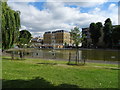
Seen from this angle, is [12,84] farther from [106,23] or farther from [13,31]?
[106,23]

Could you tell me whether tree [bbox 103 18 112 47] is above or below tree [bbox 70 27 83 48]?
above

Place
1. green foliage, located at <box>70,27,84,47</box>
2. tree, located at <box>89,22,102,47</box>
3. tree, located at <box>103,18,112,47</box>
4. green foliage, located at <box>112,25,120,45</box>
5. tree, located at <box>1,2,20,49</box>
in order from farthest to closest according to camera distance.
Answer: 1. tree, located at <box>89,22,102,47</box>
2. tree, located at <box>103,18,112,47</box>
3. green foliage, located at <box>112,25,120,45</box>
4. green foliage, located at <box>70,27,84,47</box>
5. tree, located at <box>1,2,20,49</box>

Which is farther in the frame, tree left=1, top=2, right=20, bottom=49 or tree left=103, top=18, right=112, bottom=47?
tree left=103, top=18, right=112, bottom=47

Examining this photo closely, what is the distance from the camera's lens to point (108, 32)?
242ft

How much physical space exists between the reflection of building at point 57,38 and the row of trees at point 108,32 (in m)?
42.3

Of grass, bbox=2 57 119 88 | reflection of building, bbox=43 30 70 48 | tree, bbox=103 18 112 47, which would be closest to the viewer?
grass, bbox=2 57 119 88

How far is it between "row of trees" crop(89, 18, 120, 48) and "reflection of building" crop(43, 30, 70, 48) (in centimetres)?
4227

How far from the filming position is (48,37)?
136 metres

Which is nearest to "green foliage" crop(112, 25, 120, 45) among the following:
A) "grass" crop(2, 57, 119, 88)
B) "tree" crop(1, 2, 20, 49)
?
"tree" crop(1, 2, 20, 49)

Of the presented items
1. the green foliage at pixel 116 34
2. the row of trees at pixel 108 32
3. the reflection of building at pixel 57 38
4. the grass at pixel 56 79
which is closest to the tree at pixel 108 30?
the row of trees at pixel 108 32

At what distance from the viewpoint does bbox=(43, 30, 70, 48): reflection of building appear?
12088 centimetres

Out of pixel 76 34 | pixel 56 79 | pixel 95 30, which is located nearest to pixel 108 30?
pixel 95 30

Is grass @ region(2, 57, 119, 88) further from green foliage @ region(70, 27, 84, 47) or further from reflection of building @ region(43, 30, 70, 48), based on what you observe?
reflection of building @ region(43, 30, 70, 48)

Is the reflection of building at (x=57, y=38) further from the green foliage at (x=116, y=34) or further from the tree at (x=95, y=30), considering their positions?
the green foliage at (x=116, y=34)
